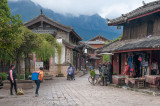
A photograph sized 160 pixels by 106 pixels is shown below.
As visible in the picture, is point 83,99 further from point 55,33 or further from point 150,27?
point 55,33

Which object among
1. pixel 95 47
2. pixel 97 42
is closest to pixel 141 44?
pixel 95 47

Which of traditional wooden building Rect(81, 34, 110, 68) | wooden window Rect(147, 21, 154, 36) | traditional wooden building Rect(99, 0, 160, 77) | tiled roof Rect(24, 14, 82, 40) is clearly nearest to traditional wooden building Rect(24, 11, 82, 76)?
tiled roof Rect(24, 14, 82, 40)

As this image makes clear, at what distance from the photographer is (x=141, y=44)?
14.0 m

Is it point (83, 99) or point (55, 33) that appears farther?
point (55, 33)

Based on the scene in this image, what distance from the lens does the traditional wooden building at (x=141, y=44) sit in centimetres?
1399

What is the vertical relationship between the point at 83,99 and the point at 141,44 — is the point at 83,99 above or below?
below

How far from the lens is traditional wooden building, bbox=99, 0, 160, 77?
1399cm

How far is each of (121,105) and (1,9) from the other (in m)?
11.8

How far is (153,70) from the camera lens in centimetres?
1423

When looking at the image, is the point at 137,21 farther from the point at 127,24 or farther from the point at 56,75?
the point at 56,75

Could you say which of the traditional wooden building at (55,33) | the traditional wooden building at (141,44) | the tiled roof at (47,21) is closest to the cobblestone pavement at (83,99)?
the traditional wooden building at (141,44)

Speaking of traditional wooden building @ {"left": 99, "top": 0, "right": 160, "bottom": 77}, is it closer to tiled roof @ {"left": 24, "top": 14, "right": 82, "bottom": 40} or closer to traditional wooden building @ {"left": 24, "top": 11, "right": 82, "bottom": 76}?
traditional wooden building @ {"left": 24, "top": 11, "right": 82, "bottom": 76}

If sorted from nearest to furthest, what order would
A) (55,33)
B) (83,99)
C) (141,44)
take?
(83,99)
(141,44)
(55,33)

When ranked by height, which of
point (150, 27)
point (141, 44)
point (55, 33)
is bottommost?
point (141, 44)
